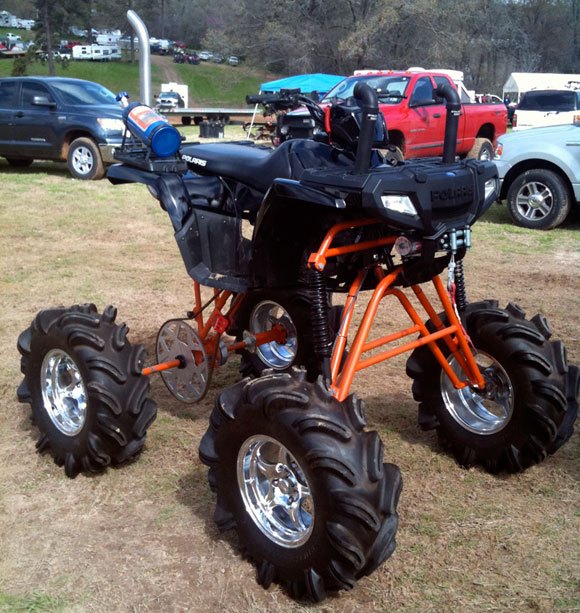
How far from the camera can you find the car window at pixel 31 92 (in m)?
14.4

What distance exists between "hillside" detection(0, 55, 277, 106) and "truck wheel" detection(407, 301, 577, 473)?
49.2 meters

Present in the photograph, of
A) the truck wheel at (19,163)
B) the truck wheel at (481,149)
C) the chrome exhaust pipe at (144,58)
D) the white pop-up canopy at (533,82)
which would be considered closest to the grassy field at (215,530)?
the chrome exhaust pipe at (144,58)

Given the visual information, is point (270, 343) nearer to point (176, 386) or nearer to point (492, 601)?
point (176, 386)

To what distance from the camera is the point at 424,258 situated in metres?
3.00

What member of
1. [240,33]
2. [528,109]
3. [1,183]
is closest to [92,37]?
[240,33]

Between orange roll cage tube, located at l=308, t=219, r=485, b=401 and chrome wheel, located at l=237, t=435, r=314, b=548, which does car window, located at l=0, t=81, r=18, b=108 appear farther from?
chrome wheel, located at l=237, t=435, r=314, b=548

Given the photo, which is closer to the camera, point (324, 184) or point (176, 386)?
point (324, 184)

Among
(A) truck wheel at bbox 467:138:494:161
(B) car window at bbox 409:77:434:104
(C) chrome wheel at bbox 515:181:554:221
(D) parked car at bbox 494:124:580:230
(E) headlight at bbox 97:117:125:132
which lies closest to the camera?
(D) parked car at bbox 494:124:580:230

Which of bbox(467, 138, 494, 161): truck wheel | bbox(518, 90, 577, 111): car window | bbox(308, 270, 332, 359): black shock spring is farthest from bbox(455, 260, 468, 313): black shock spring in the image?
bbox(518, 90, 577, 111): car window

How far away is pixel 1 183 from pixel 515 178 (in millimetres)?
8330

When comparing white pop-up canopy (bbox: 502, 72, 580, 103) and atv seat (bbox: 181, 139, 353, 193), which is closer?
atv seat (bbox: 181, 139, 353, 193)

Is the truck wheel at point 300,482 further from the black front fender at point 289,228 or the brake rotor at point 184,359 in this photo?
the brake rotor at point 184,359

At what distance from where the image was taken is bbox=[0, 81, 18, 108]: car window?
14.5 metres

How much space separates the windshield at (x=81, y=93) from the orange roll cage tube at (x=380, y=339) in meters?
12.3
